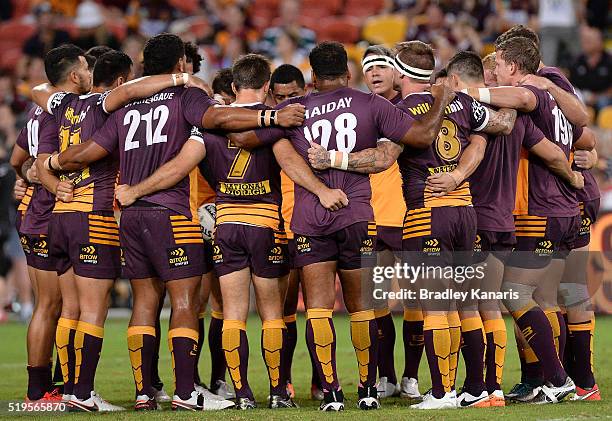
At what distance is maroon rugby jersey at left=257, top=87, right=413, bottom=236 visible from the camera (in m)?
8.48

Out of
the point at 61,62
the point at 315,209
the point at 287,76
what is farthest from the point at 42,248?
the point at 315,209

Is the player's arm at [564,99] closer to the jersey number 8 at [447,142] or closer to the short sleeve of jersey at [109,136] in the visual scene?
the jersey number 8 at [447,142]

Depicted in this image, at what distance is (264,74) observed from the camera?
8.83 meters

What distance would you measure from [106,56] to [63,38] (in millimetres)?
12535

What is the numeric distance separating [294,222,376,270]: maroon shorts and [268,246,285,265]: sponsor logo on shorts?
31cm

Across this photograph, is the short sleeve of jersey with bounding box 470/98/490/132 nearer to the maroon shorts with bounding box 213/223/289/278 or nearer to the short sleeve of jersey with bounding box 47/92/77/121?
the maroon shorts with bounding box 213/223/289/278

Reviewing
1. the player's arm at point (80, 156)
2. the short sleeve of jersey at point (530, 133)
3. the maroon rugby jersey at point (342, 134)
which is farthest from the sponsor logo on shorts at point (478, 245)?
the player's arm at point (80, 156)

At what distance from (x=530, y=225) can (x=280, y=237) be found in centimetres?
212

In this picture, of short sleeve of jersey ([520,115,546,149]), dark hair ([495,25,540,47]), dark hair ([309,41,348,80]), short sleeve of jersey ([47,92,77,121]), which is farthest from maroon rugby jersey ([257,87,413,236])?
short sleeve of jersey ([47,92,77,121])

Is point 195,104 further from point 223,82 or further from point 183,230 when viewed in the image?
point 223,82

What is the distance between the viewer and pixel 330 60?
8.55 m

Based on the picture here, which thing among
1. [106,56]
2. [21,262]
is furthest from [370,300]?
[21,262]

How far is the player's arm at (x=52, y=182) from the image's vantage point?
9141 mm

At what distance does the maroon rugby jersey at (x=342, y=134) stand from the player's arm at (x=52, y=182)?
1711 mm
